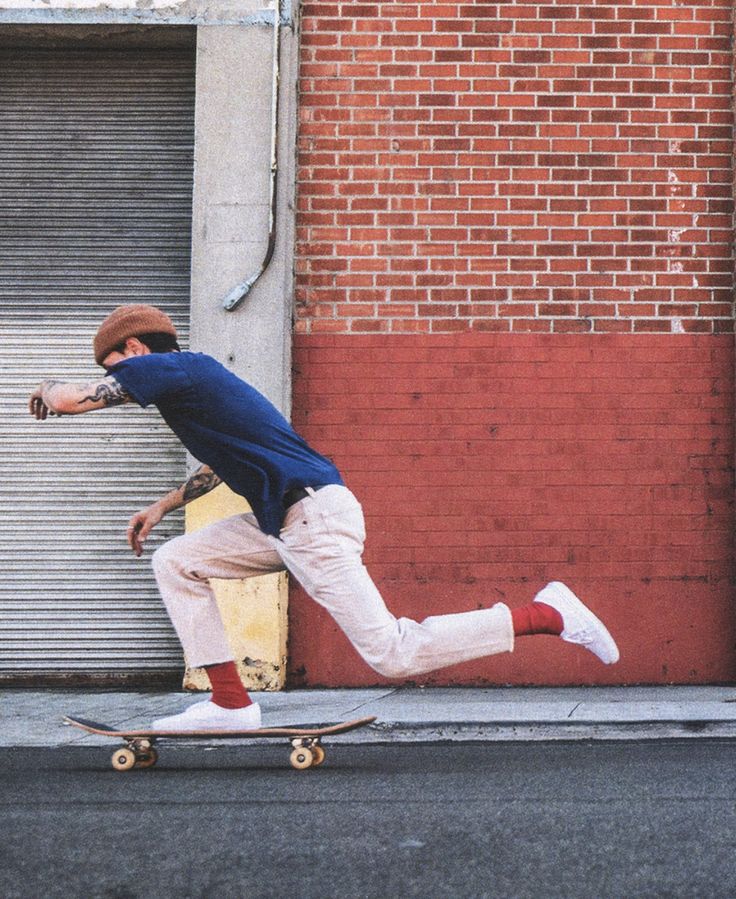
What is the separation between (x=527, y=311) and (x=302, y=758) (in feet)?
14.3

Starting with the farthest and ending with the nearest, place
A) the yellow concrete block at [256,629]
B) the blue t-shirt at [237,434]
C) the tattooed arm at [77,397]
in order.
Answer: the yellow concrete block at [256,629]
the blue t-shirt at [237,434]
the tattooed arm at [77,397]

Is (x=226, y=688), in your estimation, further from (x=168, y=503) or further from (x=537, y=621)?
(x=537, y=621)

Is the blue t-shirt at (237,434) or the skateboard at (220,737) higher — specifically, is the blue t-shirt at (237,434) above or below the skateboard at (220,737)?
above

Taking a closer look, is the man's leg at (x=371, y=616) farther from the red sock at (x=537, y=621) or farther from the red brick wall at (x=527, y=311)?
the red brick wall at (x=527, y=311)

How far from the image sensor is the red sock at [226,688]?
A: 17.6ft

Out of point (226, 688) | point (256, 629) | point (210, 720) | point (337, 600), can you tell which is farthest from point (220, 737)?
point (256, 629)

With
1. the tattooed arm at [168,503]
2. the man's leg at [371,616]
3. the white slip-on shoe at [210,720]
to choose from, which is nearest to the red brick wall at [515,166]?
the tattooed arm at [168,503]

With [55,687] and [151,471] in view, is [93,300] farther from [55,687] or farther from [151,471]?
[55,687]

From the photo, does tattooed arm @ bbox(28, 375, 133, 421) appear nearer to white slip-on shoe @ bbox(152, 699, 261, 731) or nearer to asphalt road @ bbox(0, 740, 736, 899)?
white slip-on shoe @ bbox(152, 699, 261, 731)

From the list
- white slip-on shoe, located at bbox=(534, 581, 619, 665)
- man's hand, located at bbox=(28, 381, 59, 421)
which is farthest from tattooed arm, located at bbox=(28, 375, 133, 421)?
white slip-on shoe, located at bbox=(534, 581, 619, 665)

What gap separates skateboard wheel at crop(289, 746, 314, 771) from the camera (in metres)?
5.28

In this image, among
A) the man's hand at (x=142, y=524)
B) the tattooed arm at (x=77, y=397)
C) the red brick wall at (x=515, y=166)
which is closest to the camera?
the tattooed arm at (x=77, y=397)

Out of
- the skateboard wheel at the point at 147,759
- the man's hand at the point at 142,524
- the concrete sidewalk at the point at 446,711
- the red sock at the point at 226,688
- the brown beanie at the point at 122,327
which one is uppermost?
the brown beanie at the point at 122,327

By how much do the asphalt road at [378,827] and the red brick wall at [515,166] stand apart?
152 inches
